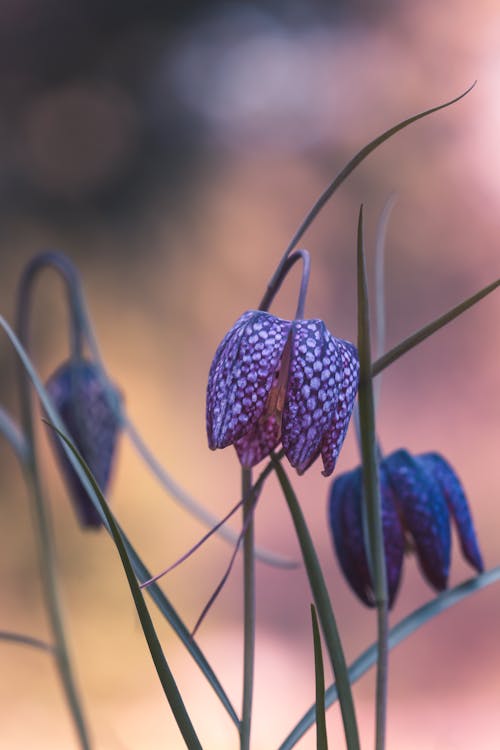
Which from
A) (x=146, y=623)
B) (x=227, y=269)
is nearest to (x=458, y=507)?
(x=146, y=623)

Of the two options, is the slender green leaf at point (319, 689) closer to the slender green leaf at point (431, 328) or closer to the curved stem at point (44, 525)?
the slender green leaf at point (431, 328)

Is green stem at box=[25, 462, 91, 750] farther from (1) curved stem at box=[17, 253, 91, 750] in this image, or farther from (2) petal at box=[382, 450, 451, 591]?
(2) petal at box=[382, 450, 451, 591]

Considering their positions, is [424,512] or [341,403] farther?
[424,512]

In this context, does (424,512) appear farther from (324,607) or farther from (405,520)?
(324,607)

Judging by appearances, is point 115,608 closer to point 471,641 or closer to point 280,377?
point 471,641

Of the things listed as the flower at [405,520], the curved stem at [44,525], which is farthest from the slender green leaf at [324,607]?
the curved stem at [44,525]
